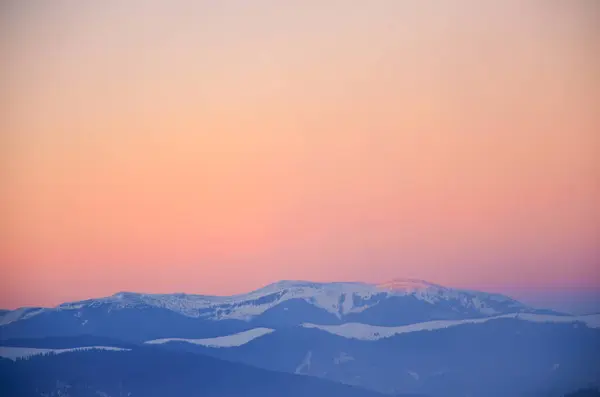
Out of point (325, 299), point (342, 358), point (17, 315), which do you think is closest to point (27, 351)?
point (17, 315)

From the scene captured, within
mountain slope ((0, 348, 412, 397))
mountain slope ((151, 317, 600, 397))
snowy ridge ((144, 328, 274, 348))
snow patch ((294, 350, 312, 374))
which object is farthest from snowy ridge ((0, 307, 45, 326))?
snow patch ((294, 350, 312, 374))

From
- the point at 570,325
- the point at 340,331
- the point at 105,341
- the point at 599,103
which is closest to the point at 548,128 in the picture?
the point at 599,103

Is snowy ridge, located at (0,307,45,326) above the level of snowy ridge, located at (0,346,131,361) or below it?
above

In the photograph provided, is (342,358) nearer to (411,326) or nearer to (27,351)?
(411,326)

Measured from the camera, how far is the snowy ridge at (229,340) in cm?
1184

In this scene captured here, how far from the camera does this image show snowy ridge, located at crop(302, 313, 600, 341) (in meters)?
11.8

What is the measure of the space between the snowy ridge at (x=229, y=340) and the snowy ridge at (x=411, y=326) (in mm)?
426

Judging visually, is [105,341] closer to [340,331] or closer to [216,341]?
[216,341]

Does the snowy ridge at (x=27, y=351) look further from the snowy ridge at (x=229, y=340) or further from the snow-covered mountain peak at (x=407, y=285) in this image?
the snow-covered mountain peak at (x=407, y=285)

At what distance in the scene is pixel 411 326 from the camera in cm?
1184

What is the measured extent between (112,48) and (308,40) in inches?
69.7

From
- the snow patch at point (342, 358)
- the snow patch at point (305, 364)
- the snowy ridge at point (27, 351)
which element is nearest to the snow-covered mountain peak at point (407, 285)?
the snow patch at point (342, 358)

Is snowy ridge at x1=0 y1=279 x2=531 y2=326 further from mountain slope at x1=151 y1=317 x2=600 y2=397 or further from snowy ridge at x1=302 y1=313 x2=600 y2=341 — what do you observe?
mountain slope at x1=151 y1=317 x2=600 y2=397

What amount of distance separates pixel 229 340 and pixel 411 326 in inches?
64.5
